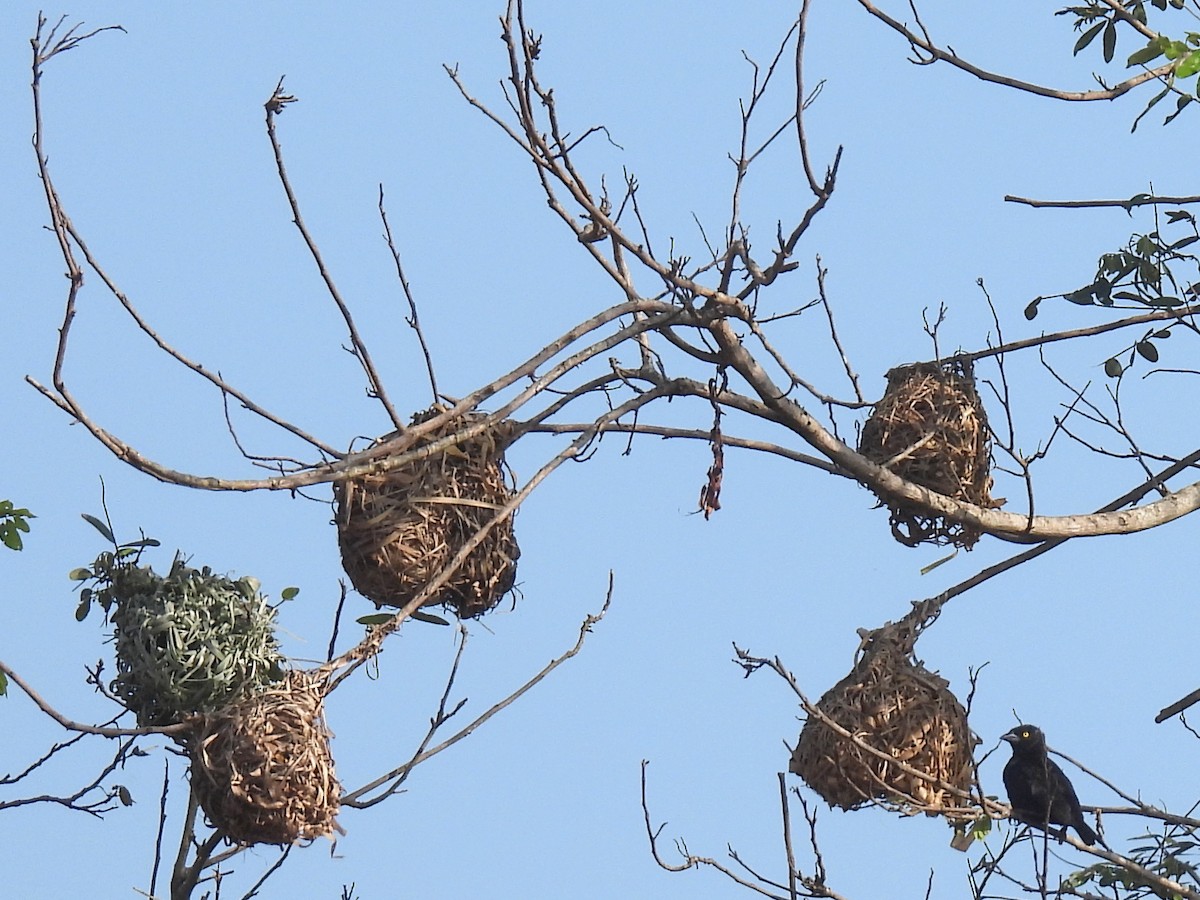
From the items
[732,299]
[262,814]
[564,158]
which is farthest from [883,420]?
[262,814]

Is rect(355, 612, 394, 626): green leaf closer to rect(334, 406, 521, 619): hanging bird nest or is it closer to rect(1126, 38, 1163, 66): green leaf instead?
rect(334, 406, 521, 619): hanging bird nest

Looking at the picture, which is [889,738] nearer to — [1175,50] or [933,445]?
[933,445]

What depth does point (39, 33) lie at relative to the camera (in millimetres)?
3672

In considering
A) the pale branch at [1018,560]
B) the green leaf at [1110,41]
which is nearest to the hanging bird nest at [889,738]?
the pale branch at [1018,560]

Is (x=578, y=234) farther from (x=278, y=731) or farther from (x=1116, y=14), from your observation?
(x=1116, y=14)

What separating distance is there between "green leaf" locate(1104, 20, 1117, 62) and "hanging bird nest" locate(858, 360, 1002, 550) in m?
1.07

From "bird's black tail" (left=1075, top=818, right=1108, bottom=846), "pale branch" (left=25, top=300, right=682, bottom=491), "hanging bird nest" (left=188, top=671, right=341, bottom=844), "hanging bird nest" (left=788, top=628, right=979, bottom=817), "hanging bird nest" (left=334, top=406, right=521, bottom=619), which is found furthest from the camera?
"bird's black tail" (left=1075, top=818, right=1108, bottom=846)

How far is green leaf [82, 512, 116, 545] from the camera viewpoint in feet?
15.5

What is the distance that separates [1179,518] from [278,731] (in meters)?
2.56

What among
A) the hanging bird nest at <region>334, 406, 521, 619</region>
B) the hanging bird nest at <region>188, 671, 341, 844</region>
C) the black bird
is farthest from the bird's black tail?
the hanging bird nest at <region>188, 671, 341, 844</region>

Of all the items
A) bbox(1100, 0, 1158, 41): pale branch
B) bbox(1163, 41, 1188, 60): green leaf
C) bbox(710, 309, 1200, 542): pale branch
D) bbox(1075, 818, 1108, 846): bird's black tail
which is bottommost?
bbox(1075, 818, 1108, 846): bird's black tail

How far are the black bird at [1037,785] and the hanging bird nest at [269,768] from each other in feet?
7.40

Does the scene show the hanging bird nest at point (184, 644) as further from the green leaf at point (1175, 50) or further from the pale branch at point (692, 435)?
the green leaf at point (1175, 50)

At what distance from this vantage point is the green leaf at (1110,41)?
5.29m
